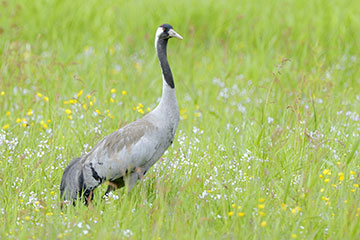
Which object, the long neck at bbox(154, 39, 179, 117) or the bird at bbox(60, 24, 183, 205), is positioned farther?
the long neck at bbox(154, 39, 179, 117)

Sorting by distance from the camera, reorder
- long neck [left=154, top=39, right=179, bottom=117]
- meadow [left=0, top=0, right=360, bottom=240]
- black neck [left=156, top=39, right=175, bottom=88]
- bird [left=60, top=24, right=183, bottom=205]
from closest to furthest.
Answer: meadow [left=0, top=0, right=360, bottom=240] → bird [left=60, top=24, right=183, bottom=205] → long neck [left=154, top=39, right=179, bottom=117] → black neck [left=156, top=39, right=175, bottom=88]

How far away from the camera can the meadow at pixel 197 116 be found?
14.0 feet

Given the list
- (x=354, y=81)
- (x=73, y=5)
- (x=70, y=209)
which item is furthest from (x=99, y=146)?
(x=73, y=5)

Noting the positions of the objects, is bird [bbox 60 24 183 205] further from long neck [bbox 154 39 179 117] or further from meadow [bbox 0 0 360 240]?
meadow [bbox 0 0 360 240]

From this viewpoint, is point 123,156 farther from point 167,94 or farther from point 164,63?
point 164,63

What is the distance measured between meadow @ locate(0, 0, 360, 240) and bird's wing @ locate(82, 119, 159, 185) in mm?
225

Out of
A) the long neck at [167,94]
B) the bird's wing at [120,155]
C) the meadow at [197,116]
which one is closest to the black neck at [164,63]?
the long neck at [167,94]

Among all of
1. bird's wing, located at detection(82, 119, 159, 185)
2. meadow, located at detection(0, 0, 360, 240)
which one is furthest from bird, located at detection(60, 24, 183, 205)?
meadow, located at detection(0, 0, 360, 240)

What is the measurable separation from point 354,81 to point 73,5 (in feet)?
16.5

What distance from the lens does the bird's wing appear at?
5.03 m

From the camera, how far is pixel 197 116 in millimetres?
7242

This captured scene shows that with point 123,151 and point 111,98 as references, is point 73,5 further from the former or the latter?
point 123,151

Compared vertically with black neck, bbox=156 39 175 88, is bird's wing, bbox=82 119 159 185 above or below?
below

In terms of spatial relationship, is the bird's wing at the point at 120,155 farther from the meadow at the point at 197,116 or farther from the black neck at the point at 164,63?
the black neck at the point at 164,63
